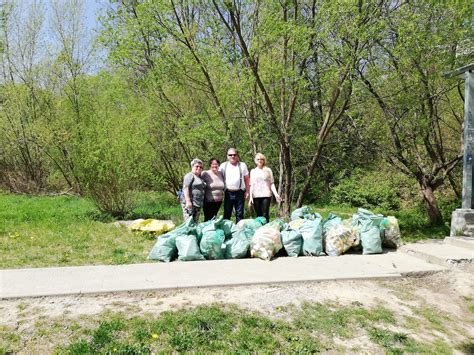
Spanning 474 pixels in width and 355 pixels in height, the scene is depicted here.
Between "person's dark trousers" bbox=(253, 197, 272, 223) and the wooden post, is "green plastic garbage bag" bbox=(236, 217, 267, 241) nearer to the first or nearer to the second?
"person's dark trousers" bbox=(253, 197, 272, 223)

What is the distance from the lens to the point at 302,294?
432 cm

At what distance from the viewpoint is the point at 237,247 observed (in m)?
5.63

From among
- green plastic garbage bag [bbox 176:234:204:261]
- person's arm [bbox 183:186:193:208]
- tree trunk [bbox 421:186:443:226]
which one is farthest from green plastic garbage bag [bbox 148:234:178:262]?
tree trunk [bbox 421:186:443:226]

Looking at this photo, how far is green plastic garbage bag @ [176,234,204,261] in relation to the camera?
17.8ft

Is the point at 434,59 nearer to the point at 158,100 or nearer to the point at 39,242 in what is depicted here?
the point at 158,100

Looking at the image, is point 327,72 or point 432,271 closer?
point 432,271

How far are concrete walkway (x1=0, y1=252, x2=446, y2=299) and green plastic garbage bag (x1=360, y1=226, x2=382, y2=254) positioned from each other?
0.21 metres

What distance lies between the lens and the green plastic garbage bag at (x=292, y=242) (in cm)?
574

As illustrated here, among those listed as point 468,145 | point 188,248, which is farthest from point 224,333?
point 468,145

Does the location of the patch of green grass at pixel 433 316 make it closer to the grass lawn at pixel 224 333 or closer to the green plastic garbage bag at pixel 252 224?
the grass lawn at pixel 224 333

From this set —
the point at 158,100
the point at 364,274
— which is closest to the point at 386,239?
the point at 364,274

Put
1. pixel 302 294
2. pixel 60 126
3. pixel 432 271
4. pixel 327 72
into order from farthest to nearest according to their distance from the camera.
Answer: pixel 60 126 < pixel 327 72 < pixel 432 271 < pixel 302 294

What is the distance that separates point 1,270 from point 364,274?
434 centimetres

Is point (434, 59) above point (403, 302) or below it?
above
